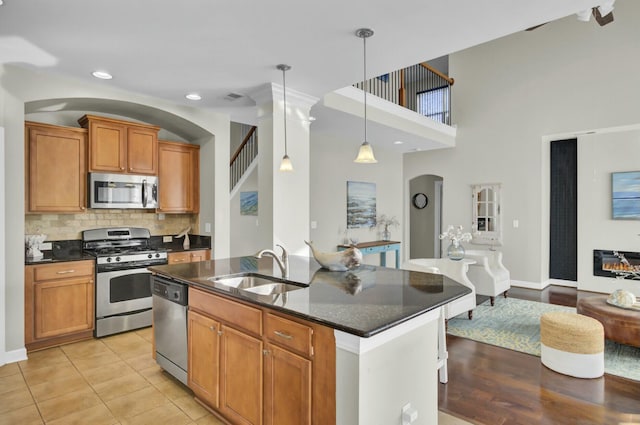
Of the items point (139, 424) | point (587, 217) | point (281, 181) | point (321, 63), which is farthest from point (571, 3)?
point (587, 217)

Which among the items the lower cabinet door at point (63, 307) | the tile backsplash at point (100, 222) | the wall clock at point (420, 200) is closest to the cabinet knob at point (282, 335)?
the lower cabinet door at point (63, 307)

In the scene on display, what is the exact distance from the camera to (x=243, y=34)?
2.62 m

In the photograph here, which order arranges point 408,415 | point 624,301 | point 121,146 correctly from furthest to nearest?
point 121,146, point 624,301, point 408,415

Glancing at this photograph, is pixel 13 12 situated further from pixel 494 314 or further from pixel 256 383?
pixel 494 314

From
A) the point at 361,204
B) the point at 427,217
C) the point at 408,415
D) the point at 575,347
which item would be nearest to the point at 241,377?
the point at 408,415

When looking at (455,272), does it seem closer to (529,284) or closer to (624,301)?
(624,301)

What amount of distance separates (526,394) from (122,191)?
14.9 feet

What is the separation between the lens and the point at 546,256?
6770mm

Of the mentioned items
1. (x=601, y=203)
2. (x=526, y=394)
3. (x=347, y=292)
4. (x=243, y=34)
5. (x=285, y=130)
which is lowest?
(x=526, y=394)

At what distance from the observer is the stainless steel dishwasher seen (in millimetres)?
2686

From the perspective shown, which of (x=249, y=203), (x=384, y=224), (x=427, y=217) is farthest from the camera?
(x=427, y=217)

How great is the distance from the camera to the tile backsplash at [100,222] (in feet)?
13.2

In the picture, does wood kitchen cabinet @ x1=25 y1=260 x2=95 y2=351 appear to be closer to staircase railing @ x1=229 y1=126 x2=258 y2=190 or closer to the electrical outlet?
staircase railing @ x1=229 y1=126 x2=258 y2=190

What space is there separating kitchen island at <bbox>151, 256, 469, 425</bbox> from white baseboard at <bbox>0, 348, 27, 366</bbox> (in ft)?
6.47
